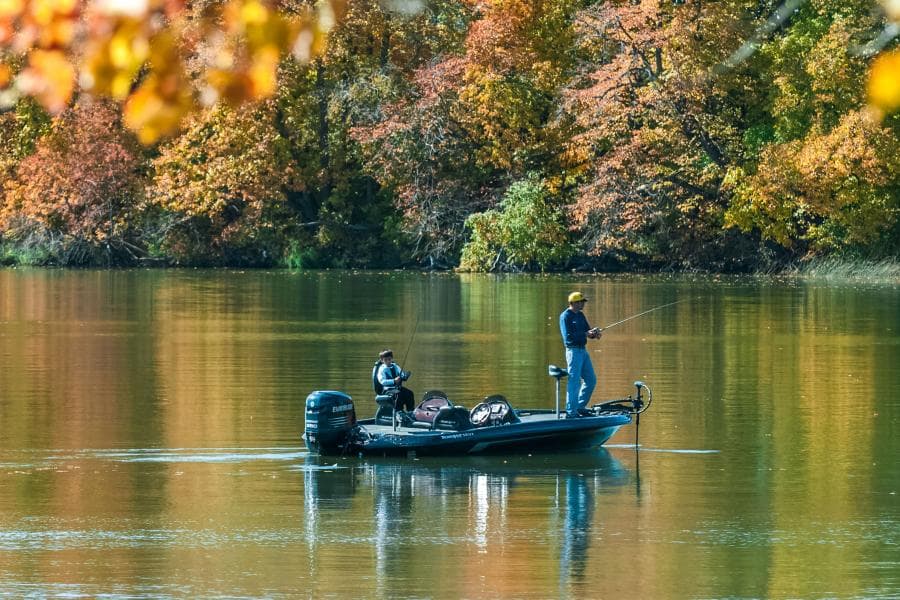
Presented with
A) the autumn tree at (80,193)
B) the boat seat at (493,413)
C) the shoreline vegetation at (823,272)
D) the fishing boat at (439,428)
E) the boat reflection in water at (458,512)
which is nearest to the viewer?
the boat reflection in water at (458,512)

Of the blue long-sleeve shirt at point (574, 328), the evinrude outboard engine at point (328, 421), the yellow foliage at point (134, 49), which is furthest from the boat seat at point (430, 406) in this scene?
the yellow foliage at point (134, 49)

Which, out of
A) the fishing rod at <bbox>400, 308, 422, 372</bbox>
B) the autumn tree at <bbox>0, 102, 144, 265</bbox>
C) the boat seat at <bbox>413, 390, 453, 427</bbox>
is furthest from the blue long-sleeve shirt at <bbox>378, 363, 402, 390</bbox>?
the autumn tree at <bbox>0, 102, 144, 265</bbox>

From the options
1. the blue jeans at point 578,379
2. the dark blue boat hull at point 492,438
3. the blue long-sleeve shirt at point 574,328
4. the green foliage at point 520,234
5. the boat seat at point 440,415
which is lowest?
the dark blue boat hull at point 492,438

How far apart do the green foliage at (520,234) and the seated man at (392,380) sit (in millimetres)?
45074

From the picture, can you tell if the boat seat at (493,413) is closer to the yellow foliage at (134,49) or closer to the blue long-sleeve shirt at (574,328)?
the blue long-sleeve shirt at (574,328)

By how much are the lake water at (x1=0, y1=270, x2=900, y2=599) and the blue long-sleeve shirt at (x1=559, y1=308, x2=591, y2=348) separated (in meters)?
1.21

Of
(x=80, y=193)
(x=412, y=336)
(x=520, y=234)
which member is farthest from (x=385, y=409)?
(x=80, y=193)

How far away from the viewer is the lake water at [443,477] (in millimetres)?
12375

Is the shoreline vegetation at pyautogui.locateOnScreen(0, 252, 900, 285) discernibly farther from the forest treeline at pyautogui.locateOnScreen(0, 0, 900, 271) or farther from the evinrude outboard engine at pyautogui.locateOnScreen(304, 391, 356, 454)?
the evinrude outboard engine at pyautogui.locateOnScreen(304, 391, 356, 454)

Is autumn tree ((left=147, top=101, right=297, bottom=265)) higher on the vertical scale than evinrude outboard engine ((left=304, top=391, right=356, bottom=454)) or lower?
higher

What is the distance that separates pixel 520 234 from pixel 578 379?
148ft

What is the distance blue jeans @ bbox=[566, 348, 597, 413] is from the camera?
18.4 meters

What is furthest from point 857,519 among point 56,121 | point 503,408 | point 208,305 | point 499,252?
point 56,121

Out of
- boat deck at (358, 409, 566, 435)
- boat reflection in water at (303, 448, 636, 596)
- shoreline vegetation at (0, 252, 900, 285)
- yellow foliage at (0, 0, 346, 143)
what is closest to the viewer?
yellow foliage at (0, 0, 346, 143)
